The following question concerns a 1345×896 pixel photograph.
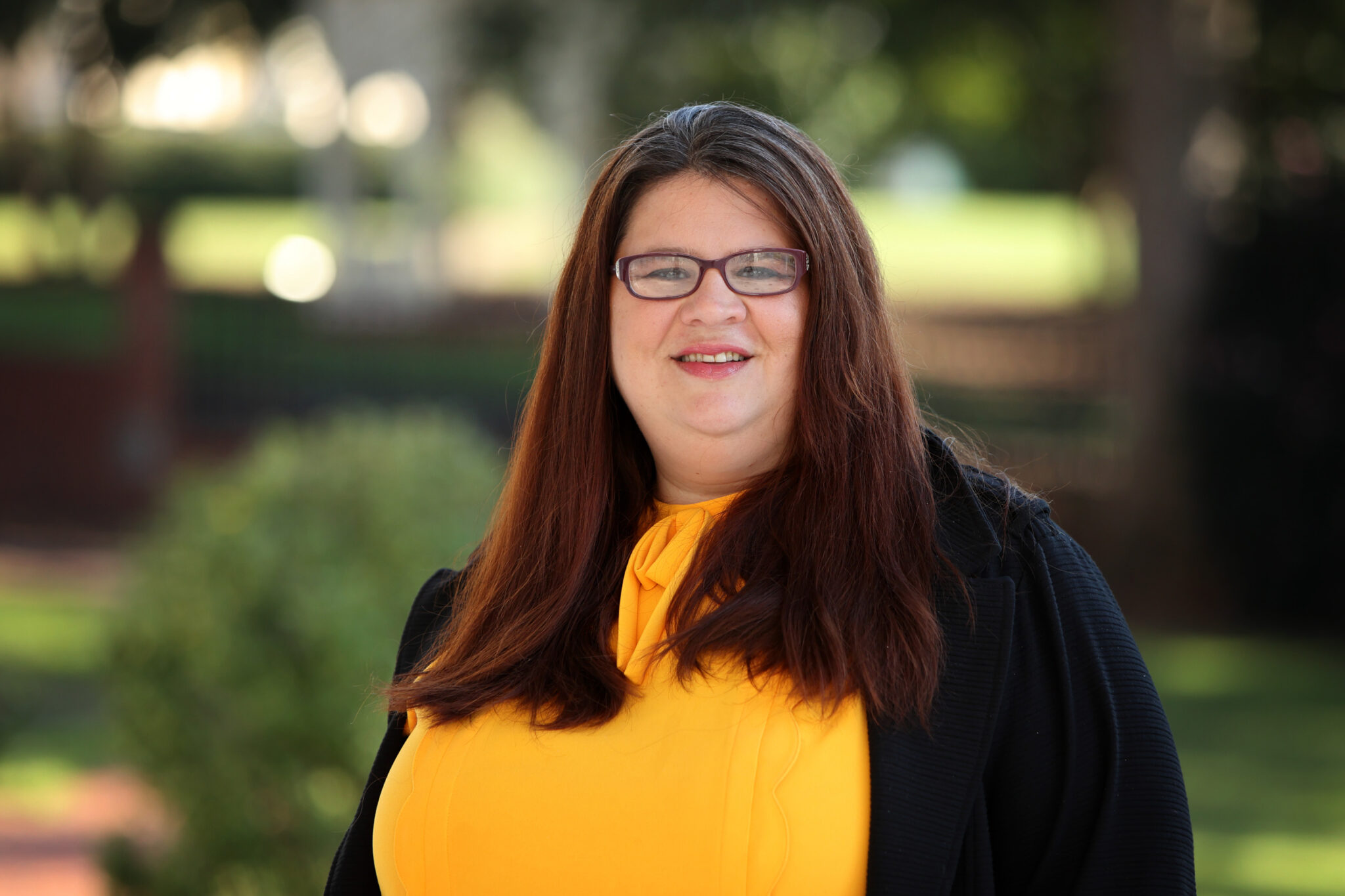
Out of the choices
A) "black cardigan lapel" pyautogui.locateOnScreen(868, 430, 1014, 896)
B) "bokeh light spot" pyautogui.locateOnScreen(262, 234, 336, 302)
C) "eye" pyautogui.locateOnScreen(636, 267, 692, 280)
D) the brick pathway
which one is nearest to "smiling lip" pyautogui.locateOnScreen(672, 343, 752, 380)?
"eye" pyautogui.locateOnScreen(636, 267, 692, 280)

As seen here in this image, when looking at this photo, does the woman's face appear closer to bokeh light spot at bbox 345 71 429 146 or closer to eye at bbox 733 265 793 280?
eye at bbox 733 265 793 280

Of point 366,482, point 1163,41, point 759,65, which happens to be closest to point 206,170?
point 759,65

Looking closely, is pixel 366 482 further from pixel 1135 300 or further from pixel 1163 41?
pixel 1163 41

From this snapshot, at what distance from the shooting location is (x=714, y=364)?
2.06 m

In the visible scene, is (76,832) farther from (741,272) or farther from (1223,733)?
(1223,733)

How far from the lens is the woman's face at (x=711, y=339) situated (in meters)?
2.03

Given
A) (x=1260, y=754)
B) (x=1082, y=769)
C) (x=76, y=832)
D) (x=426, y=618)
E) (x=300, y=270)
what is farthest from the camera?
(x=300, y=270)

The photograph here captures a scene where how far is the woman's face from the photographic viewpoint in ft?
6.67

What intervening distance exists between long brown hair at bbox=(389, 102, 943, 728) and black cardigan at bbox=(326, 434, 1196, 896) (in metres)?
0.06

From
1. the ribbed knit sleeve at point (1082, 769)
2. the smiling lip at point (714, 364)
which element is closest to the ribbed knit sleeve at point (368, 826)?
the smiling lip at point (714, 364)

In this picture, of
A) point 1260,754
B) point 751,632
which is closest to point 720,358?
point 751,632

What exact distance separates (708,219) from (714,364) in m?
0.20

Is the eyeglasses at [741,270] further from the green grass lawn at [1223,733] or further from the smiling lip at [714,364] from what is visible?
the green grass lawn at [1223,733]

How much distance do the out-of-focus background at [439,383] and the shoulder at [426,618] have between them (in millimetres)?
93
